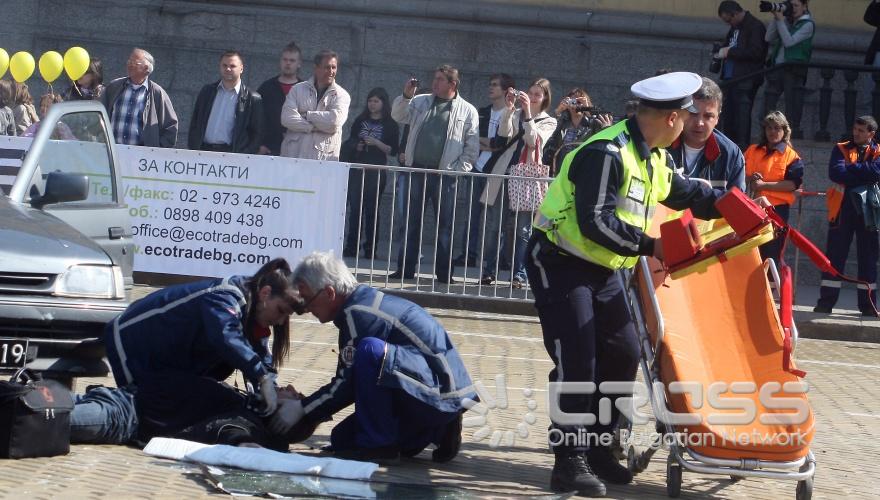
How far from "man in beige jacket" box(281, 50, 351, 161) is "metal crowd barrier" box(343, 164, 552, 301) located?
105cm

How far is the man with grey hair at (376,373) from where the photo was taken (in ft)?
22.8

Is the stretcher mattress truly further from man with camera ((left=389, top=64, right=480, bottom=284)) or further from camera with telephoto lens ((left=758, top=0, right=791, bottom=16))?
camera with telephoto lens ((left=758, top=0, right=791, bottom=16))

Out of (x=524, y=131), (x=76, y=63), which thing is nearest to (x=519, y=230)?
(x=524, y=131)

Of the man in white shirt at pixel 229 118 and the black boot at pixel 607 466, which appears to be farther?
the man in white shirt at pixel 229 118

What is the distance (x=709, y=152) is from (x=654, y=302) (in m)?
1.63

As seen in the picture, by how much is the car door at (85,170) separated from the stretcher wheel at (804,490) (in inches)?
151

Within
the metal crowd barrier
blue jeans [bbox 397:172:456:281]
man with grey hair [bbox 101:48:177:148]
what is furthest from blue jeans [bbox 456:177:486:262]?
man with grey hair [bbox 101:48:177:148]

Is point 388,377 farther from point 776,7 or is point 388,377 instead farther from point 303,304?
point 776,7

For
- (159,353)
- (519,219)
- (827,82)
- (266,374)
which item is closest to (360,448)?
(266,374)

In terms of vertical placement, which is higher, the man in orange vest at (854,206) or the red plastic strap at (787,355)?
the man in orange vest at (854,206)

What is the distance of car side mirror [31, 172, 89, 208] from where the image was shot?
8180 mm

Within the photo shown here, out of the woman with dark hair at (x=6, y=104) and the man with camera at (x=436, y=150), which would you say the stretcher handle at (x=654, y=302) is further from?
the woman with dark hair at (x=6, y=104)

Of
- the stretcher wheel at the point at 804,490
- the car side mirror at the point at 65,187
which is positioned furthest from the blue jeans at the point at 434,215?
the stretcher wheel at the point at 804,490

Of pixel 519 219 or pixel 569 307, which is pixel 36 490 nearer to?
pixel 569 307
